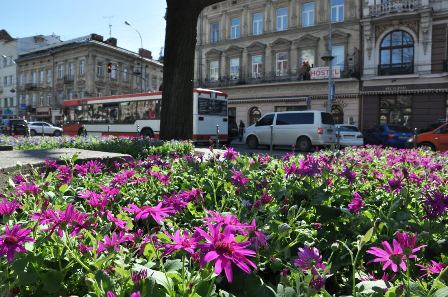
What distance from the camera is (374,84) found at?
101 feet

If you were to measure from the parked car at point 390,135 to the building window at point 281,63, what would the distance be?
13.7 m

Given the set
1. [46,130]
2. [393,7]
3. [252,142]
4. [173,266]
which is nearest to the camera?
[173,266]

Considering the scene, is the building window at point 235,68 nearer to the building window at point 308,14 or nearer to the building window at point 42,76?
the building window at point 308,14

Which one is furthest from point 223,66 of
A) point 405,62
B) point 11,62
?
point 11,62

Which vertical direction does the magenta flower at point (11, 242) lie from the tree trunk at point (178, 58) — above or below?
below

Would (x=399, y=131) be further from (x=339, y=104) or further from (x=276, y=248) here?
(x=276, y=248)

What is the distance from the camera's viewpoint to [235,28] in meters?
39.1

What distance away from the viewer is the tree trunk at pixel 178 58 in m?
9.79

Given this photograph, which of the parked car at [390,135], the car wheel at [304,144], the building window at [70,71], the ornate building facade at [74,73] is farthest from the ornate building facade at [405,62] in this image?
the building window at [70,71]

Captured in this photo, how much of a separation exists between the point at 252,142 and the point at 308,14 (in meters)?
16.9

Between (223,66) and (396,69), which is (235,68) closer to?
(223,66)

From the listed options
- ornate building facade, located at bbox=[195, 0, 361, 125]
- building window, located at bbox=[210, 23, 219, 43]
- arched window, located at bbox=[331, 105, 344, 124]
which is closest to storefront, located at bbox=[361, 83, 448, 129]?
ornate building facade, located at bbox=[195, 0, 361, 125]

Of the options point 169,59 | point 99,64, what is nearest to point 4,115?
point 99,64

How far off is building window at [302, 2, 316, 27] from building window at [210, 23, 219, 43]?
9.19 meters
